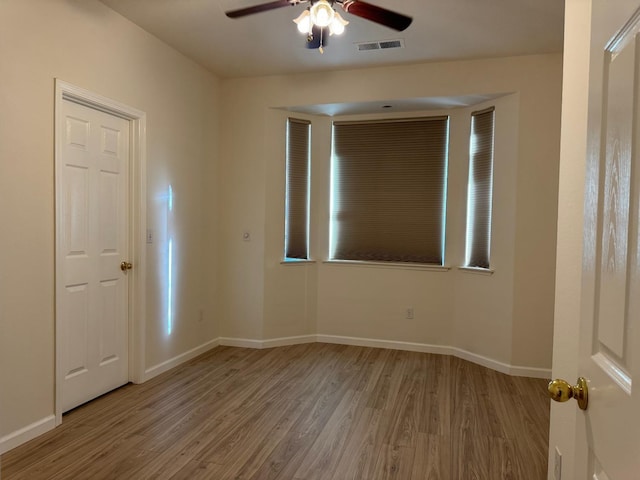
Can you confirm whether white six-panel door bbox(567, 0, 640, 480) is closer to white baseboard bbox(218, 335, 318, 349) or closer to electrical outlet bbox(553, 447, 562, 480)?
electrical outlet bbox(553, 447, 562, 480)

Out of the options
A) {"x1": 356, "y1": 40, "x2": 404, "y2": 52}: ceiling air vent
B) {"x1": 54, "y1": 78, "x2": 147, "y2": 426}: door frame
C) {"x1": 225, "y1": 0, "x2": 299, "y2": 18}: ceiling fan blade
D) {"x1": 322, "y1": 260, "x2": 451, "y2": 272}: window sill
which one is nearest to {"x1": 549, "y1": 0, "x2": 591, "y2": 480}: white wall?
{"x1": 225, "y1": 0, "x2": 299, "y2": 18}: ceiling fan blade

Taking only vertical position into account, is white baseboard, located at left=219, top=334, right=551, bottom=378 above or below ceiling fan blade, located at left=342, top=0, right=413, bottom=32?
below

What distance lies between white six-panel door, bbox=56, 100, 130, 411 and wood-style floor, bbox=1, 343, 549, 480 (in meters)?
0.25

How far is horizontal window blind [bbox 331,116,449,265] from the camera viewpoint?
4.39 metres

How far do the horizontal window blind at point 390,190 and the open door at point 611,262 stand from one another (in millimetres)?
3546

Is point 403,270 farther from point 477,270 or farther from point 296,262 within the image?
point 296,262

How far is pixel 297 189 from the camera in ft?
15.1

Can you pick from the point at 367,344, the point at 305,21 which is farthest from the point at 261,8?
the point at 367,344

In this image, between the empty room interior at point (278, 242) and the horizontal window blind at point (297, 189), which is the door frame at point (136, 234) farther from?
the horizontal window blind at point (297, 189)

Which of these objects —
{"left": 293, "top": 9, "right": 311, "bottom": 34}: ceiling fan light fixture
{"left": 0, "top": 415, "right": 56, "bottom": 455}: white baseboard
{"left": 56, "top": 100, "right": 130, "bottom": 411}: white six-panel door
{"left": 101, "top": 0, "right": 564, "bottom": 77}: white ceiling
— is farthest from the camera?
{"left": 101, "top": 0, "right": 564, "bottom": 77}: white ceiling

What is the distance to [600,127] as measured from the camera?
0.83 meters

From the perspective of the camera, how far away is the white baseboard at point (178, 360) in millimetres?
3508

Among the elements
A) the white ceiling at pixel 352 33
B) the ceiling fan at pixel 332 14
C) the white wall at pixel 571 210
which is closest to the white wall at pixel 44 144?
the white ceiling at pixel 352 33

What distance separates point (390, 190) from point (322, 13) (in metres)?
2.60
